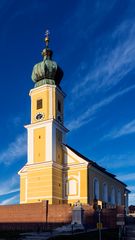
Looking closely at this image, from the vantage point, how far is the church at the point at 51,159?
50500 mm

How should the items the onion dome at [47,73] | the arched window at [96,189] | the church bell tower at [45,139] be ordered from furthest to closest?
the onion dome at [47,73] < the arched window at [96,189] < the church bell tower at [45,139]

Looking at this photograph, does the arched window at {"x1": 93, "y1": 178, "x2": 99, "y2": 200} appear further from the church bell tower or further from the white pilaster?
the white pilaster

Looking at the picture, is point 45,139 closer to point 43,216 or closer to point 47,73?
point 47,73

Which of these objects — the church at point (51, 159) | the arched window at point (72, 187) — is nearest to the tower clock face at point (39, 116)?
the church at point (51, 159)

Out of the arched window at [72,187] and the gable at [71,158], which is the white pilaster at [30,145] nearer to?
the gable at [71,158]

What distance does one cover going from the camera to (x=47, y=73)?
5609 cm

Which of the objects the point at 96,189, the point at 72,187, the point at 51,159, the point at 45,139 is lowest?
the point at 96,189

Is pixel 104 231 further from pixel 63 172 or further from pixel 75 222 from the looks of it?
pixel 63 172

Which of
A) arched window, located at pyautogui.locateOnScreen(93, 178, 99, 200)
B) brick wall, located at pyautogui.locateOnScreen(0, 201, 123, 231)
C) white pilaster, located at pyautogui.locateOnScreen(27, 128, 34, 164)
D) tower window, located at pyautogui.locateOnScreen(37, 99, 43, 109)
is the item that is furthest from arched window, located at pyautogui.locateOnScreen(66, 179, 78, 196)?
tower window, located at pyautogui.locateOnScreen(37, 99, 43, 109)

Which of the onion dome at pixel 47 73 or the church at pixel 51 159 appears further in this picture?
the onion dome at pixel 47 73

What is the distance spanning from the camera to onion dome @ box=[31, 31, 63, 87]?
56.0m

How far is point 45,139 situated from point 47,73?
10.2m

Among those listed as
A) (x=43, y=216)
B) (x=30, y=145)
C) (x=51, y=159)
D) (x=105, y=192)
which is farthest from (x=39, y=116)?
(x=105, y=192)

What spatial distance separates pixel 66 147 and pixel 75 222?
17454 millimetres
